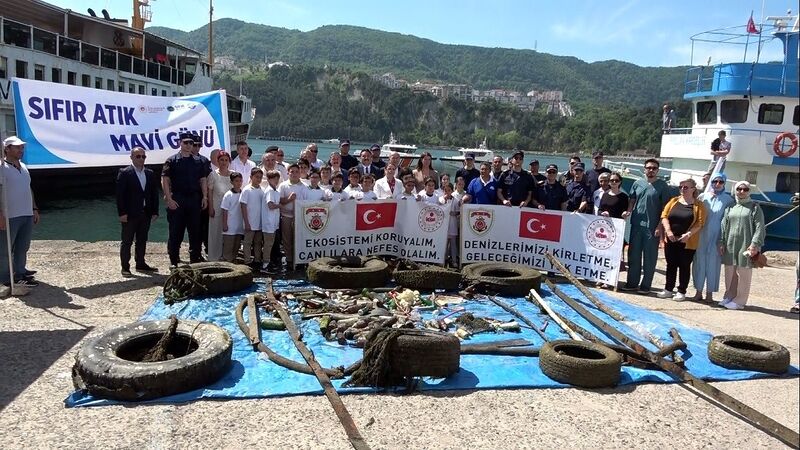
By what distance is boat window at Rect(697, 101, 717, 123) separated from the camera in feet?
64.3

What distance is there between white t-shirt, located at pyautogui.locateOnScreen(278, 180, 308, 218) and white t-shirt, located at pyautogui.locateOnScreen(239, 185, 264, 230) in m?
0.38

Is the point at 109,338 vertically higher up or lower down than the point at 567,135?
lower down

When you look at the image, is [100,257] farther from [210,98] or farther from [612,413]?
[612,413]

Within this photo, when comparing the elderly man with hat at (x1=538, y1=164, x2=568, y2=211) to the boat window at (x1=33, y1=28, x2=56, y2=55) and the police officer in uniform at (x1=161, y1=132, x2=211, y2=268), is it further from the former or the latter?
the boat window at (x1=33, y1=28, x2=56, y2=55)

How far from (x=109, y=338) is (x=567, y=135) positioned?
135692mm

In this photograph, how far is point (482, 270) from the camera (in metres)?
8.62

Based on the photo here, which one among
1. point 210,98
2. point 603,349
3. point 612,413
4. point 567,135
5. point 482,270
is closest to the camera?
point 612,413

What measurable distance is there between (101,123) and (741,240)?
10.6 metres

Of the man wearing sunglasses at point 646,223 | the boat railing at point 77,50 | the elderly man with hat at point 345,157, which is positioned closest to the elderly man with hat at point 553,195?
the man wearing sunglasses at point 646,223

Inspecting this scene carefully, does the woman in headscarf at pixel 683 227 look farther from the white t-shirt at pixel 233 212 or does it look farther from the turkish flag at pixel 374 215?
the white t-shirt at pixel 233 212

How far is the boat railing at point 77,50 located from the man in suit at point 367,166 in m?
17.6

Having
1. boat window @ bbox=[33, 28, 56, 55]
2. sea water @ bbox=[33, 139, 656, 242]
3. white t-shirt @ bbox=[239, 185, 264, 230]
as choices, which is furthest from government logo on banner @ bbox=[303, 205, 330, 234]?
boat window @ bbox=[33, 28, 56, 55]

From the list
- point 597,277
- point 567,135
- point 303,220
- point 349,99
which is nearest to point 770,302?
point 597,277

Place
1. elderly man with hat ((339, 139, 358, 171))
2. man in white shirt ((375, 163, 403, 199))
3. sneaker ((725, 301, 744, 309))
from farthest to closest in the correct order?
elderly man with hat ((339, 139, 358, 171))
man in white shirt ((375, 163, 403, 199))
sneaker ((725, 301, 744, 309))
